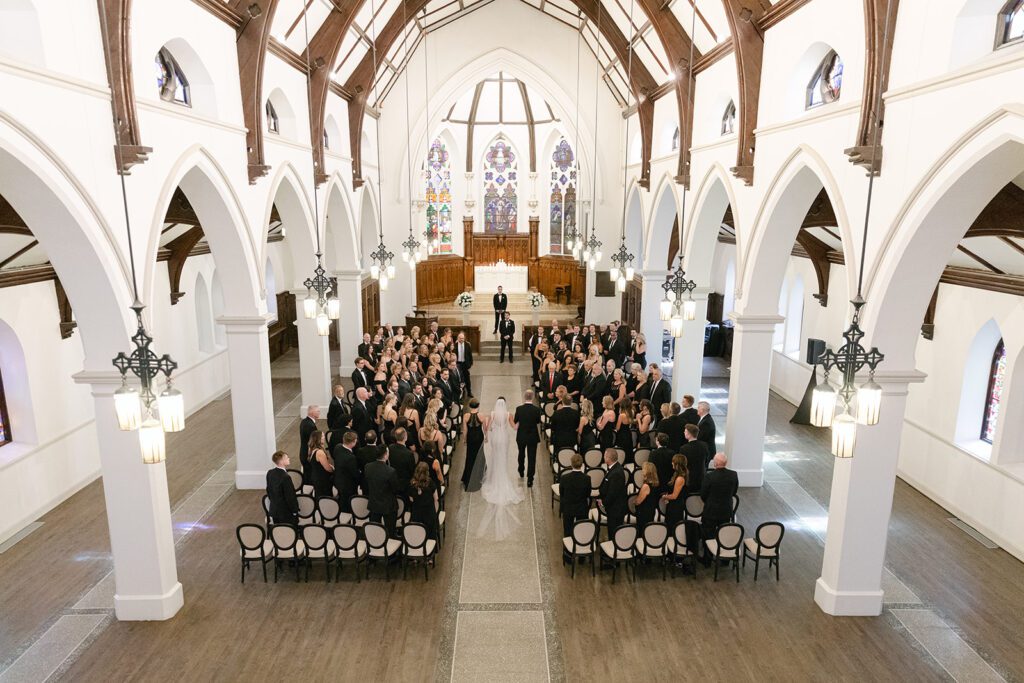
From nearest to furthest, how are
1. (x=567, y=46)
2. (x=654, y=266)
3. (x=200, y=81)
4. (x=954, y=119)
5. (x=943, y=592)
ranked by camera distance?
1. (x=954, y=119)
2. (x=943, y=592)
3. (x=200, y=81)
4. (x=654, y=266)
5. (x=567, y=46)

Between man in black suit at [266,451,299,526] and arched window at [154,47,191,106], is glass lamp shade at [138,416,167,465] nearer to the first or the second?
man in black suit at [266,451,299,526]

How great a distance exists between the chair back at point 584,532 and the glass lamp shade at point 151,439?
5082mm

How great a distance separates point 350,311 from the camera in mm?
19203

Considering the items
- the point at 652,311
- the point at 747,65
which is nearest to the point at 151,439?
the point at 747,65

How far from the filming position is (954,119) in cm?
628

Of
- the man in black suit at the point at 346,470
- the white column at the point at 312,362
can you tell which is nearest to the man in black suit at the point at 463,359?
the white column at the point at 312,362

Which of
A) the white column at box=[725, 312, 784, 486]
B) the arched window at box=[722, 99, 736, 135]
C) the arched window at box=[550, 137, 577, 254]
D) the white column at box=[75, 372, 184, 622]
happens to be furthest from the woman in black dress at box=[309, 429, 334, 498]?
the arched window at box=[550, 137, 577, 254]

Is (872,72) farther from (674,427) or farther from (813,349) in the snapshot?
(813,349)

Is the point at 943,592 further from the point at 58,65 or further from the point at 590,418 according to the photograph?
the point at 58,65

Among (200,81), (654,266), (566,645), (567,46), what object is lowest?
(566,645)

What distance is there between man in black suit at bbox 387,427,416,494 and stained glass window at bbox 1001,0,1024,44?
322 inches

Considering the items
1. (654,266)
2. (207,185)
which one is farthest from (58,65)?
(654,266)

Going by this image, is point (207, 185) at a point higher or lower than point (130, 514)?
higher

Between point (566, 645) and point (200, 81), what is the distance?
9028 mm
